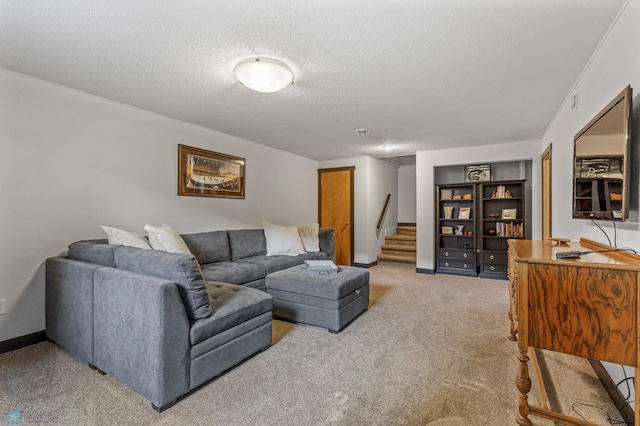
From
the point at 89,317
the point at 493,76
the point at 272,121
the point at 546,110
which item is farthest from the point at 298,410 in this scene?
the point at 546,110

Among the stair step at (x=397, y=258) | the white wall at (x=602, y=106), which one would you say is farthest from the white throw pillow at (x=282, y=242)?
the white wall at (x=602, y=106)

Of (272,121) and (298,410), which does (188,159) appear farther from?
(298,410)

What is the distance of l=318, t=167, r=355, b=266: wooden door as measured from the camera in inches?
236

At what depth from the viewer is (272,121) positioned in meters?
3.68

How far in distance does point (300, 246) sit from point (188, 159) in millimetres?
1913

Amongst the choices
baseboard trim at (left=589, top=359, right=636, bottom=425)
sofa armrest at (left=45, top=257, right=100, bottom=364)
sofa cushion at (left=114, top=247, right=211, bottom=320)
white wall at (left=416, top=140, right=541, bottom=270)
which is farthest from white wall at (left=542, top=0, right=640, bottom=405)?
sofa armrest at (left=45, top=257, right=100, bottom=364)

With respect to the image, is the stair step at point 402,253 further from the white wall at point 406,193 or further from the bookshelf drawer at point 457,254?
the white wall at point 406,193

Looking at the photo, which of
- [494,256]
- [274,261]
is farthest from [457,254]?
[274,261]

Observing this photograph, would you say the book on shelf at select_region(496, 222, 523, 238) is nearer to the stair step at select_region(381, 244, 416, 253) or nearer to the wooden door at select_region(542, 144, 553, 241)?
the wooden door at select_region(542, 144, 553, 241)

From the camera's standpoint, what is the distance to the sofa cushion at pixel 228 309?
71.2 inches

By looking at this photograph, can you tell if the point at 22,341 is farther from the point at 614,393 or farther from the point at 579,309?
the point at 614,393

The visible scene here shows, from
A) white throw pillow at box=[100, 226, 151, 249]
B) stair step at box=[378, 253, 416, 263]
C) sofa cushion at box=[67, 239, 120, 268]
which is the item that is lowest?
stair step at box=[378, 253, 416, 263]

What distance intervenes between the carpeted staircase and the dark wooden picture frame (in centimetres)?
333

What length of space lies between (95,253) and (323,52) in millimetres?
2178
